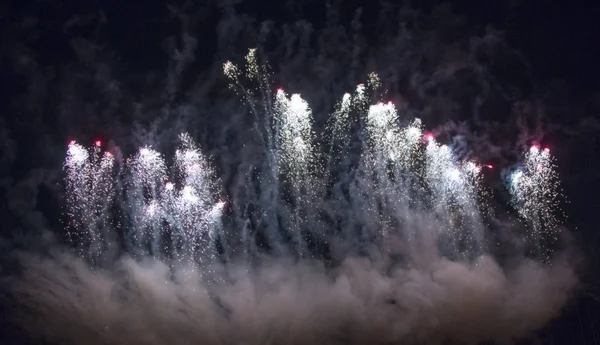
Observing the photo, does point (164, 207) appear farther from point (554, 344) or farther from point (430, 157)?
point (554, 344)

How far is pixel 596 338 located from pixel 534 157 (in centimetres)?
1847

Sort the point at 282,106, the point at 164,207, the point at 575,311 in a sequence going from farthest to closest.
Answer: the point at 575,311, the point at 164,207, the point at 282,106

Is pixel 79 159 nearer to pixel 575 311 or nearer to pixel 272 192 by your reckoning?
pixel 272 192

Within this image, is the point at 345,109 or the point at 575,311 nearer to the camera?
the point at 345,109

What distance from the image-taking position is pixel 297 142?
26.2 meters

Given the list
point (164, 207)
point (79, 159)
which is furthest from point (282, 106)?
point (79, 159)

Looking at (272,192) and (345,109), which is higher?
(345,109)

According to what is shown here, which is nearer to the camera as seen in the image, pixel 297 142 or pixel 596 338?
pixel 297 142

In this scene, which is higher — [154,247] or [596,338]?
[596,338]

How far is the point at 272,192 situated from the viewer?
27.1m

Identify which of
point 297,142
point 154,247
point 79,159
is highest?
point 297,142

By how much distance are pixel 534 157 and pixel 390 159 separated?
670cm

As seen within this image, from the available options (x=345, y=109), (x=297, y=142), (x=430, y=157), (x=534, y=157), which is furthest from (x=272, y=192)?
(x=534, y=157)

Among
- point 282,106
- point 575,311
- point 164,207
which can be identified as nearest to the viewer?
point 282,106
